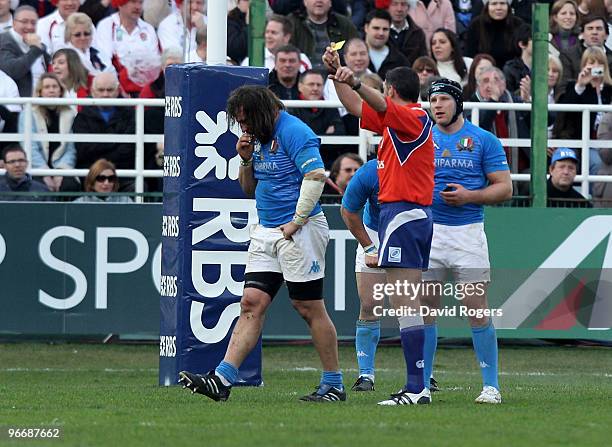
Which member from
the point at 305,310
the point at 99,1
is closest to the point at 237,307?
the point at 305,310

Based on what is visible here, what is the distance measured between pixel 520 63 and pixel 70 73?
505 centimetres

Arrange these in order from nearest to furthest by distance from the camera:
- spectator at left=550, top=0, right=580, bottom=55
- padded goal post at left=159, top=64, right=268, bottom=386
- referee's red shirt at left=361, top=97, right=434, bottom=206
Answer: referee's red shirt at left=361, top=97, right=434, bottom=206
padded goal post at left=159, top=64, right=268, bottom=386
spectator at left=550, top=0, right=580, bottom=55

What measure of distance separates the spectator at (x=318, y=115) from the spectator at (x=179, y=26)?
158 centimetres

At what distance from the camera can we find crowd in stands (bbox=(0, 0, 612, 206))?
623 inches

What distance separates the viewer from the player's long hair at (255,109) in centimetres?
1014

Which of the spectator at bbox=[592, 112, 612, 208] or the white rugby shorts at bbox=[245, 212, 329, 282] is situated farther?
the spectator at bbox=[592, 112, 612, 208]

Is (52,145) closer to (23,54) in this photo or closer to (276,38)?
(23,54)

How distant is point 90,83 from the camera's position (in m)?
16.9

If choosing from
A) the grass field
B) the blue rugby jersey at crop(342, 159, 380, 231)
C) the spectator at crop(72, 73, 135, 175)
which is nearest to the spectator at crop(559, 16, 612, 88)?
the grass field

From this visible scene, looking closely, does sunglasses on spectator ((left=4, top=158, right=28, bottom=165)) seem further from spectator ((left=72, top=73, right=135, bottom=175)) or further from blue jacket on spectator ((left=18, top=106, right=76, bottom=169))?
spectator ((left=72, top=73, right=135, bottom=175))

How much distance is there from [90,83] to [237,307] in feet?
18.1

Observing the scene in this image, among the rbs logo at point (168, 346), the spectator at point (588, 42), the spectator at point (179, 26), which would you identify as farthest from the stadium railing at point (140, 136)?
the rbs logo at point (168, 346)

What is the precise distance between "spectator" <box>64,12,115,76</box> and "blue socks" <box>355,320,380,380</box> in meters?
6.27

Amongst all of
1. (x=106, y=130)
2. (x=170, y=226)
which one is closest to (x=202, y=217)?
(x=170, y=226)
